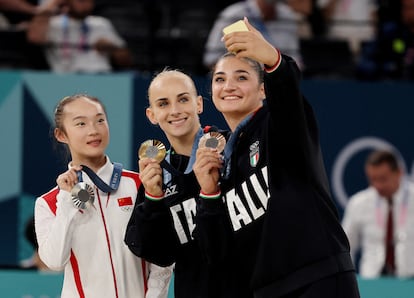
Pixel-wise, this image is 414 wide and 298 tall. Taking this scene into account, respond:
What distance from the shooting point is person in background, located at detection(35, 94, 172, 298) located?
509cm

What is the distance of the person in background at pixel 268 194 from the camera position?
14.5 ft

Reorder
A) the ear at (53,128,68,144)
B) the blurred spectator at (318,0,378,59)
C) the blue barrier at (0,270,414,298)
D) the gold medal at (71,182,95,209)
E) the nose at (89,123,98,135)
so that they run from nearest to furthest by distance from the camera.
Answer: the gold medal at (71,182,95,209)
the nose at (89,123,98,135)
the ear at (53,128,68,144)
the blue barrier at (0,270,414,298)
the blurred spectator at (318,0,378,59)

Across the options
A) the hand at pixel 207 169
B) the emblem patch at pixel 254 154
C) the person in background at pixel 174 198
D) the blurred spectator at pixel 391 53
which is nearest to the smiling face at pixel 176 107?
the person in background at pixel 174 198

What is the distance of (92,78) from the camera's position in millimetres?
9164

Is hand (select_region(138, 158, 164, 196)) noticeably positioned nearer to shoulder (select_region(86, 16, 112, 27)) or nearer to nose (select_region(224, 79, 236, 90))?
nose (select_region(224, 79, 236, 90))

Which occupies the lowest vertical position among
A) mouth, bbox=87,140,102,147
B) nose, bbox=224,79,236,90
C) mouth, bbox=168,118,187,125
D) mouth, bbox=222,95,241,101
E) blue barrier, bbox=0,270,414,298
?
blue barrier, bbox=0,270,414,298

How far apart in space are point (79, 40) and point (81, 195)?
178 inches

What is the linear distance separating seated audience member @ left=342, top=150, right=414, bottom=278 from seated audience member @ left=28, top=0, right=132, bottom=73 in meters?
2.26

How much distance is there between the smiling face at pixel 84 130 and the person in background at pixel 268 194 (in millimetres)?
640

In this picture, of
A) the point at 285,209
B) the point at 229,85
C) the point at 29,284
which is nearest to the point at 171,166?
the point at 229,85

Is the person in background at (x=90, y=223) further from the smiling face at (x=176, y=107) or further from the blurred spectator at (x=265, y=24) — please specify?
the blurred spectator at (x=265, y=24)

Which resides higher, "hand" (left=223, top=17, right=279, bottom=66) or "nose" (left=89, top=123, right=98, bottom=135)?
"hand" (left=223, top=17, right=279, bottom=66)

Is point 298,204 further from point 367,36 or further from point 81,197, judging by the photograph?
point 367,36

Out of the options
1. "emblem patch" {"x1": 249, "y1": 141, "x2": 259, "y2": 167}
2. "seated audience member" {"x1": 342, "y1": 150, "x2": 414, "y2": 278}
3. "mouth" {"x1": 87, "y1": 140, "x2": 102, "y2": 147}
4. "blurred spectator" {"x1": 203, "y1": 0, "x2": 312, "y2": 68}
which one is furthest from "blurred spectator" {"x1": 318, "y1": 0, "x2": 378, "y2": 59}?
"emblem patch" {"x1": 249, "y1": 141, "x2": 259, "y2": 167}
